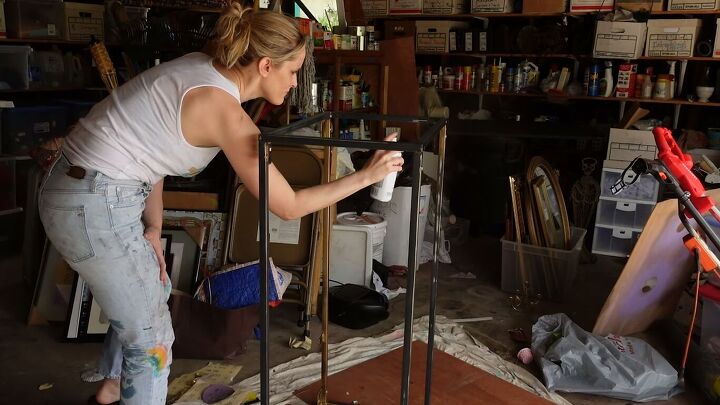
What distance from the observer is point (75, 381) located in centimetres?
250

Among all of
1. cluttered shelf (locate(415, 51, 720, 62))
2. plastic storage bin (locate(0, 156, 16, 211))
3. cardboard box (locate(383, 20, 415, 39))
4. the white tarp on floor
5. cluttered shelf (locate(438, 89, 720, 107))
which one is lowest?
the white tarp on floor

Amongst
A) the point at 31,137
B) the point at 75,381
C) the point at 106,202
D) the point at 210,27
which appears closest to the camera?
the point at 106,202

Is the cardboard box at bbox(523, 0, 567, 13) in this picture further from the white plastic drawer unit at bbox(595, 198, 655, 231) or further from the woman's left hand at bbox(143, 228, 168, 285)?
the woman's left hand at bbox(143, 228, 168, 285)

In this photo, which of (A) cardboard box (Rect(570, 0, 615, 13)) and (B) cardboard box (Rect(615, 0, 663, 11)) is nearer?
(B) cardboard box (Rect(615, 0, 663, 11))

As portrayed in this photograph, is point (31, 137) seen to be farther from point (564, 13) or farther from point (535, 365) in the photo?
point (564, 13)

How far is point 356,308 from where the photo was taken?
3010 mm

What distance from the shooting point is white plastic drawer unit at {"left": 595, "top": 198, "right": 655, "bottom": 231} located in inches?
156

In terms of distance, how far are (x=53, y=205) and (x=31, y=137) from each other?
109 inches

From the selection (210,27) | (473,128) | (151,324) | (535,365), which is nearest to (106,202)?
(151,324)

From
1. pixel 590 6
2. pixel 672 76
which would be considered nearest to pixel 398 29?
pixel 590 6

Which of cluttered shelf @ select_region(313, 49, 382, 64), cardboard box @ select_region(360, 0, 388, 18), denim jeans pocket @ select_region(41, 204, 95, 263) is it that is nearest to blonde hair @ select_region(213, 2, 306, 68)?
denim jeans pocket @ select_region(41, 204, 95, 263)

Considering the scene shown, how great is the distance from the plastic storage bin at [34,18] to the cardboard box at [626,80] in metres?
3.65

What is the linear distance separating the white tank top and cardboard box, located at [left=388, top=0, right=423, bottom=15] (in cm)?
368

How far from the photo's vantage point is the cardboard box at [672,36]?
13.2 ft
